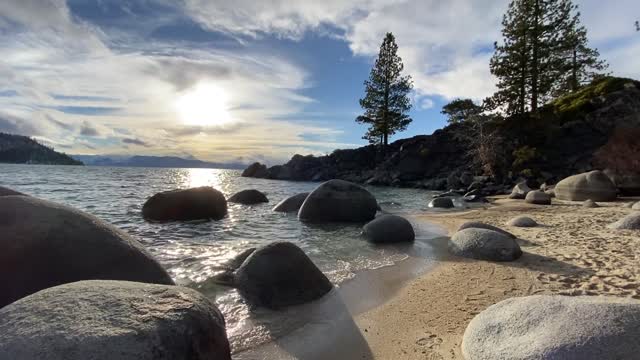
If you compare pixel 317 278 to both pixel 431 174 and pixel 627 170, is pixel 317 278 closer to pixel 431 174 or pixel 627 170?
pixel 627 170

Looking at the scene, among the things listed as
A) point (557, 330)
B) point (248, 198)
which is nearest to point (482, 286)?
point (557, 330)

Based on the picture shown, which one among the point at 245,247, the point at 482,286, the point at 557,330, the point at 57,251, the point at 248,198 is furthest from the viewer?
the point at 248,198

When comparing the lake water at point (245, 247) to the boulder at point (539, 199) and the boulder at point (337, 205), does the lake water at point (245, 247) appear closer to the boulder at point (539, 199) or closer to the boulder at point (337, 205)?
the boulder at point (337, 205)

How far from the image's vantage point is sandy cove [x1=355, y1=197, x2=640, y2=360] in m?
4.46

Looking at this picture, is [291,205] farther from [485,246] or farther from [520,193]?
[520,193]

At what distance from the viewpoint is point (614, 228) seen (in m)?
10.2

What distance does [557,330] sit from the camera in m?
3.34

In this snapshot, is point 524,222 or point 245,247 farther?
point 524,222

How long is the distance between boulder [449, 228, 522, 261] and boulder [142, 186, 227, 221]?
10.0 meters

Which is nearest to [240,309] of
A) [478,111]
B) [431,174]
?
[478,111]

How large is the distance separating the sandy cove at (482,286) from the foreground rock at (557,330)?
470mm

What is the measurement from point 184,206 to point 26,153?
547 feet

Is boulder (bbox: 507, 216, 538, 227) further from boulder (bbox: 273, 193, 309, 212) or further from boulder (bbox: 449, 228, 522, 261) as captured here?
boulder (bbox: 273, 193, 309, 212)

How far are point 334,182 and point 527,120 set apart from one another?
109 ft
